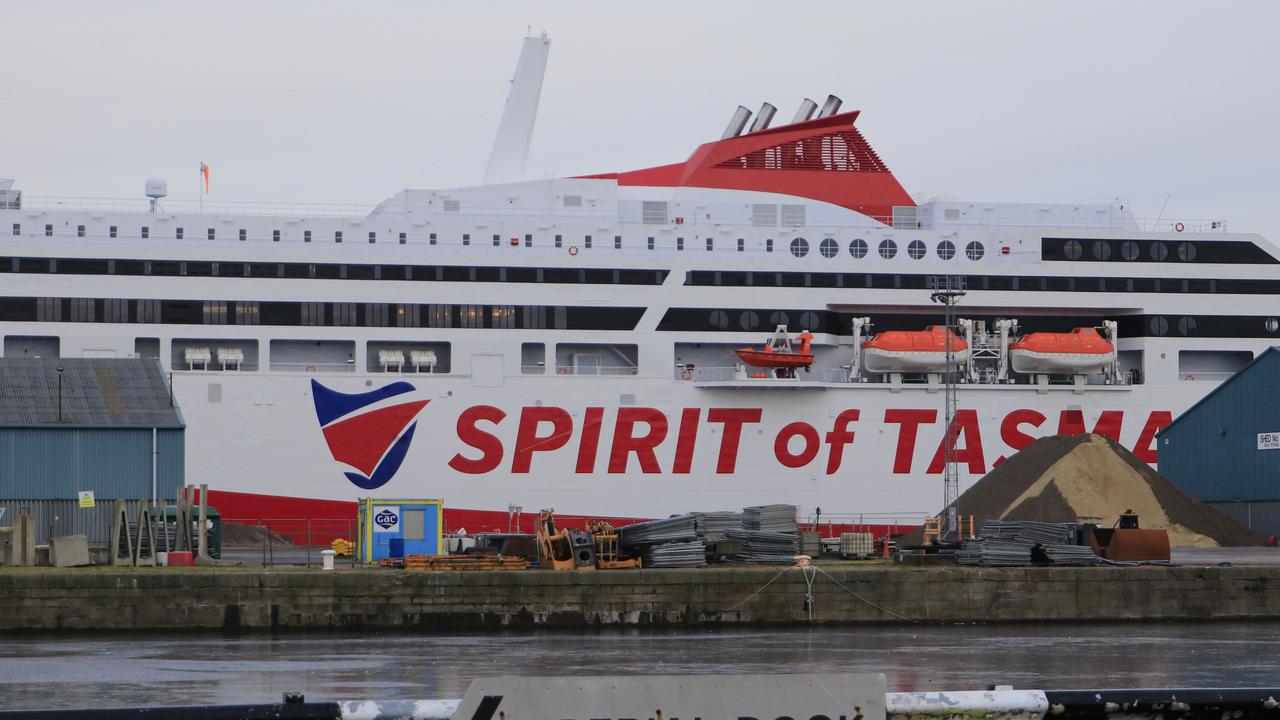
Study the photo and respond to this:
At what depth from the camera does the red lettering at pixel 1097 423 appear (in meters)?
42.2

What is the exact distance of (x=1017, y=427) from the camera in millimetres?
41812

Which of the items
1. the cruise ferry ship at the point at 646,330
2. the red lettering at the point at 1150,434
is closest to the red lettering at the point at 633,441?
the cruise ferry ship at the point at 646,330

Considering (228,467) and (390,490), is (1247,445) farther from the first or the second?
(228,467)

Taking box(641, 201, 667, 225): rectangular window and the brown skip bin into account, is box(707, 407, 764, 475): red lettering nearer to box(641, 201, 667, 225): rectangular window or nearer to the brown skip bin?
box(641, 201, 667, 225): rectangular window

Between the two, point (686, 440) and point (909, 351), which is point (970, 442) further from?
point (686, 440)

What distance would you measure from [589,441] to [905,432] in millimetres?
8201

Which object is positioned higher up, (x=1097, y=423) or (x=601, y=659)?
(x=1097, y=423)

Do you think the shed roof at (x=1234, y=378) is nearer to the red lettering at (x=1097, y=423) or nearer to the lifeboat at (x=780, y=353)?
the red lettering at (x=1097, y=423)

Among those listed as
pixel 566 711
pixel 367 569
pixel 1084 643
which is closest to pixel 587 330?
pixel 367 569

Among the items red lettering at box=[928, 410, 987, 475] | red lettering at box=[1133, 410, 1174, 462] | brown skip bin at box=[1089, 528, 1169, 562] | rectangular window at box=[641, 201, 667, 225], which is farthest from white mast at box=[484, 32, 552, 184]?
brown skip bin at box=[1089, 528, 1169, 562]

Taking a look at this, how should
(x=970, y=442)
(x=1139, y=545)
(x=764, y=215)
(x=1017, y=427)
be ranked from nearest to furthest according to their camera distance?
(x=1139, y=545) < (x=970, y=442) < (x=1017, y=427) < (x=764, y=215)

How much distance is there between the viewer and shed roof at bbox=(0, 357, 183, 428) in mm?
31484

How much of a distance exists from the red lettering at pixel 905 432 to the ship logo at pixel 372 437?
12341 mm

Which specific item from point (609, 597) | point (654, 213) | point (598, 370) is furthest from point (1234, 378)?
point (609, 597)
